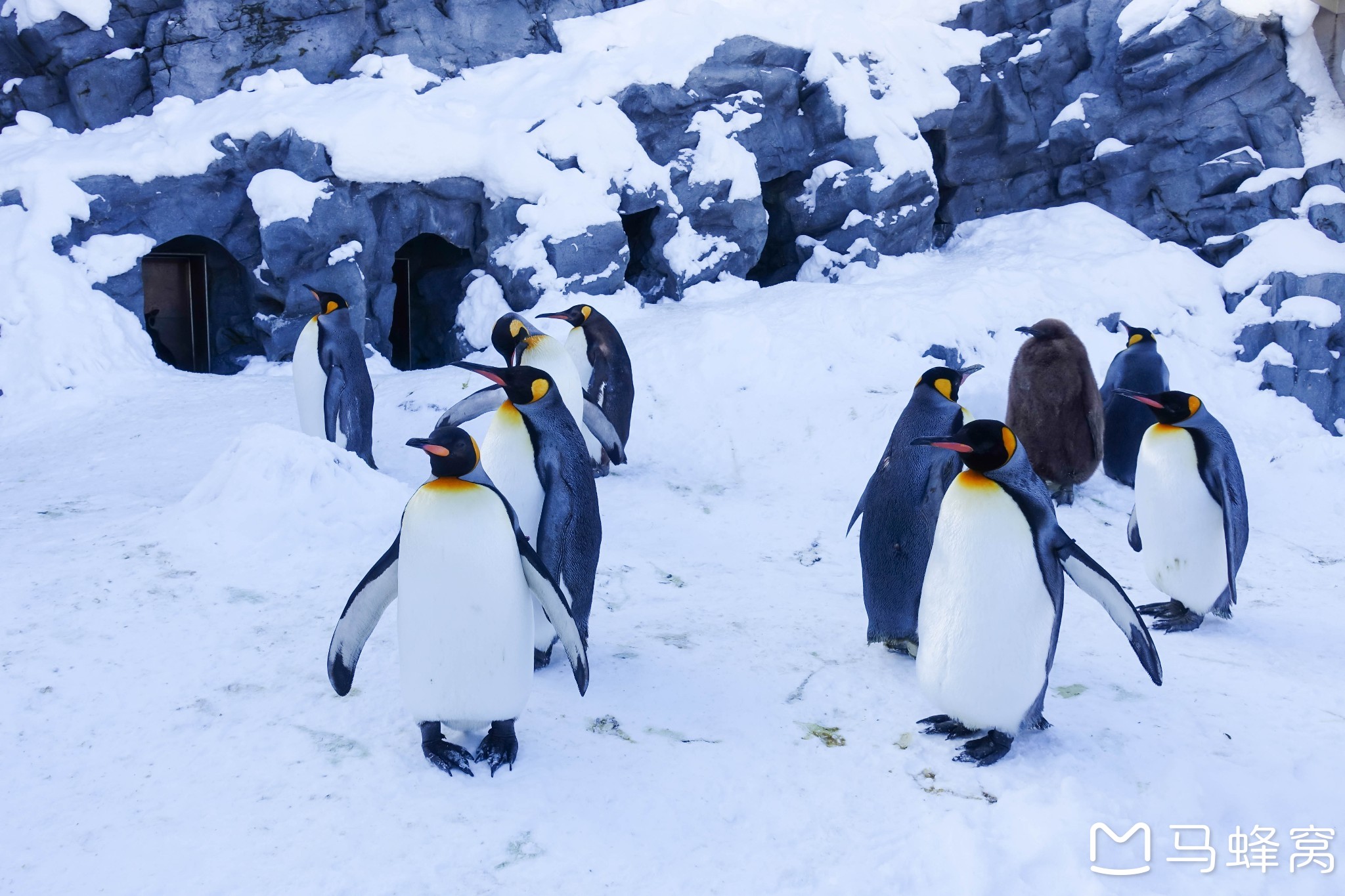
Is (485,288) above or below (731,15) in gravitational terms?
below

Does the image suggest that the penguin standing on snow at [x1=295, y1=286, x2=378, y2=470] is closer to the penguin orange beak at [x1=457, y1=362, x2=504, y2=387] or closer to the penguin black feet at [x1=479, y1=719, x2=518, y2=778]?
the penguin orange beak at [x1=457, y1=362, x2=504, y2=387]

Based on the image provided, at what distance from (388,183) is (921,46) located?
237 inches

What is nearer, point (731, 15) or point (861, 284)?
point (861, 284)

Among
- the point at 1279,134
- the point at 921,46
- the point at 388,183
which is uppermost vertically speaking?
the point at 921,46

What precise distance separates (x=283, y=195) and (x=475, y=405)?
5.14 metres

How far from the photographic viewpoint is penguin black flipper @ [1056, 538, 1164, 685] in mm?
2246

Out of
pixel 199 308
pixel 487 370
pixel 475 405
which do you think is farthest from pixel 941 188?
pixel 487 370

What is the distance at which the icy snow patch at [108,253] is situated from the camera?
725cm

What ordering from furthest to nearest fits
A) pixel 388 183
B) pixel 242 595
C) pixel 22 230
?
pixel 388 183 → pixel 22 230 → pixel 242 595

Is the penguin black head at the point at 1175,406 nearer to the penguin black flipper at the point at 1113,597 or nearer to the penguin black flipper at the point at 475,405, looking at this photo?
the penguin black flipper at the point at 1113,597

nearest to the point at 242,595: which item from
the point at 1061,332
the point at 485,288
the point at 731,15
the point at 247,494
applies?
the point at 247,494

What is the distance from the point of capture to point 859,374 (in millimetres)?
6363

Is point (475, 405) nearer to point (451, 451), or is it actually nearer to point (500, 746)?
point (451, 451)

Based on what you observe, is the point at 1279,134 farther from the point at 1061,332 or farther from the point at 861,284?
the point at 1061,332
